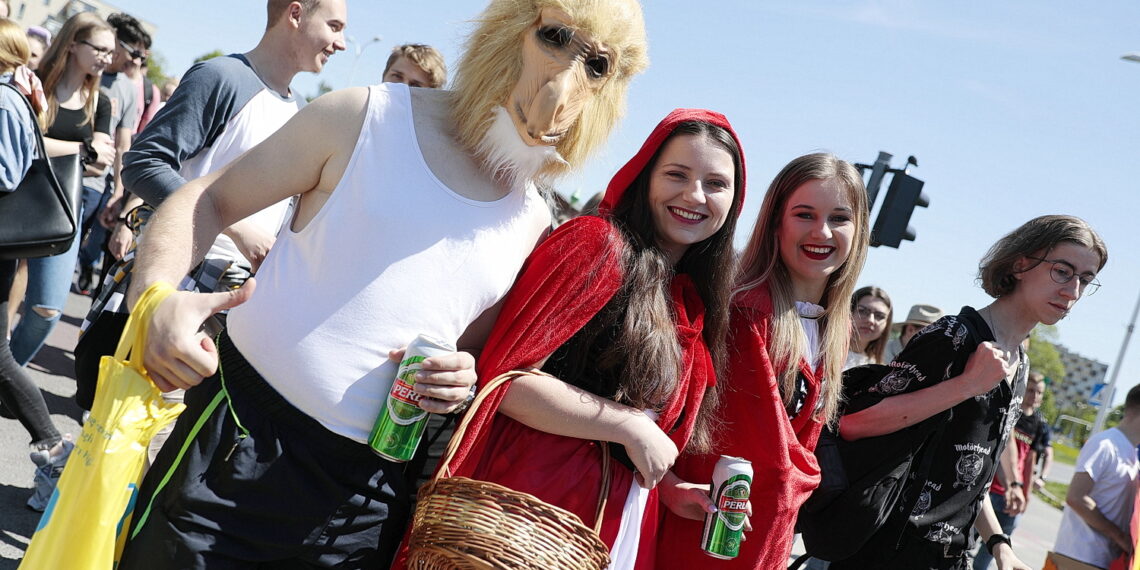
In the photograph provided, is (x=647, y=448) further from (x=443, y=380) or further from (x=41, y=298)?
(x=41, y=298)

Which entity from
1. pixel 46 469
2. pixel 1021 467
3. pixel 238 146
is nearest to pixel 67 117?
pixel 46 469

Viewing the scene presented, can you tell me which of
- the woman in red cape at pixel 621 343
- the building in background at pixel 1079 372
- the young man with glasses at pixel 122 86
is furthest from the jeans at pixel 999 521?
the building in background at pixel 1079 372

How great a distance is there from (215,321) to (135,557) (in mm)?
1086

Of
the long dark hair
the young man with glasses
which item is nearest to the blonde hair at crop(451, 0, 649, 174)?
the long dark hair

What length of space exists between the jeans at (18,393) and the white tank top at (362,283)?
240 cm

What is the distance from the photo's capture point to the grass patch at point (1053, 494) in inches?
1042

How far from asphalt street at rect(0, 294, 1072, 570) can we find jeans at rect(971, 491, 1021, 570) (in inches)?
62.1

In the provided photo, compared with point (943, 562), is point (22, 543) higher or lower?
lower

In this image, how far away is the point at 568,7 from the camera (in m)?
2.19

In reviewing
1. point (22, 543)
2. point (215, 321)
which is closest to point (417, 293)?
point (215, 321)

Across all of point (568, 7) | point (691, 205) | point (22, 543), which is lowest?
point (22, 543)

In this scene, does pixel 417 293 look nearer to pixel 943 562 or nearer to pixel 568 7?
pixel 568 7

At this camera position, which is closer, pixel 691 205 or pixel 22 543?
pixel 691 205

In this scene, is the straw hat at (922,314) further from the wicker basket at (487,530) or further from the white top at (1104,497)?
the wicker basket at (487,530)
